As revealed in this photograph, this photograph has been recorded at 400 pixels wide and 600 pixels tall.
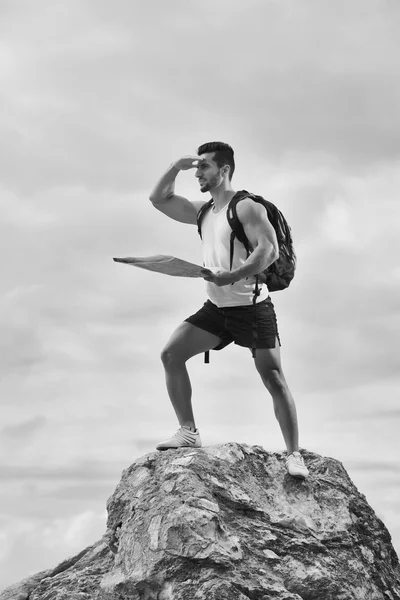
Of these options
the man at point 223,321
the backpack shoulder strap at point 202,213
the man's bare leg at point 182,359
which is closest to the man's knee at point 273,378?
the man at point 223,321

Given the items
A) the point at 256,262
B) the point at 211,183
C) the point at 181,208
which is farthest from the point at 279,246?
the point at 181,208

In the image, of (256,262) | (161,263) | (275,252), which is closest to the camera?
(161,263)

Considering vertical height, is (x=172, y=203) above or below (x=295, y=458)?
above

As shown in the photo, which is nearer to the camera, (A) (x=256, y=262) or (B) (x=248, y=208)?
(A) (x=256, y=262)

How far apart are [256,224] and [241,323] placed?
3.50 ft

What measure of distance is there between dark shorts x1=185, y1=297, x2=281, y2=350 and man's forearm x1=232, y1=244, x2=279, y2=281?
631mm

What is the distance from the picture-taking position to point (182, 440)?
954 centimetres

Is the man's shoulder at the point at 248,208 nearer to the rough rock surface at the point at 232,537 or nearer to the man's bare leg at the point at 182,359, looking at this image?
the man's bare leg at the point at 182,359

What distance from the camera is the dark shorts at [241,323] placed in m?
9.30

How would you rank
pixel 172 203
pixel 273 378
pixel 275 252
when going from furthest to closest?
1. pixel 172 203
2. pixel 273 378
3. pixel 275 252

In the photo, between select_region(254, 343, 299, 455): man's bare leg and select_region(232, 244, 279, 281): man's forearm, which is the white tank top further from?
select_region(254, 343, 299, 455): man's bare leg

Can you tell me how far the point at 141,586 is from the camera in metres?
8.48

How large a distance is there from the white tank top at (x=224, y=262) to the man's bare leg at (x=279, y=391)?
0.60 meters

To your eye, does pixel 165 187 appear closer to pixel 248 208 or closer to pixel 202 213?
pixel 202 213
